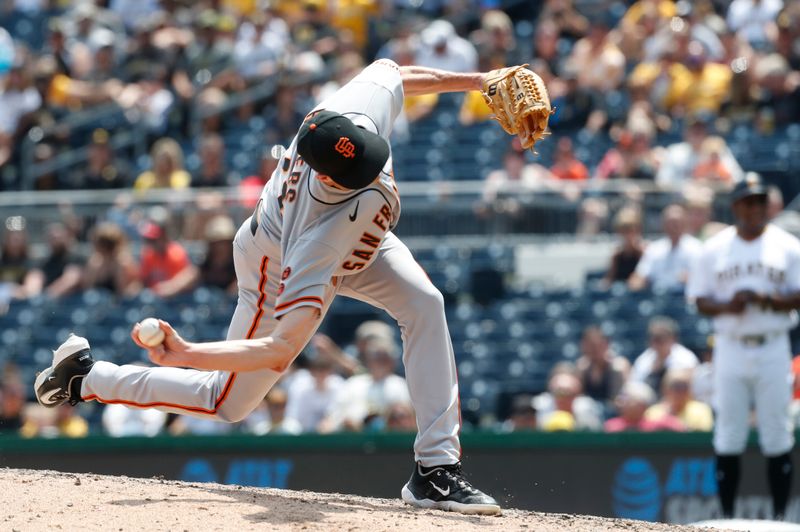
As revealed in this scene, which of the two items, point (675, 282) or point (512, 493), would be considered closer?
point (512, 493)

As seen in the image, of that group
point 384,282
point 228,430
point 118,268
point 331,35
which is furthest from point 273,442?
point 331,35

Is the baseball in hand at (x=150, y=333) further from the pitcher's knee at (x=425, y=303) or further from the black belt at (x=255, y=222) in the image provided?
the pitcher's knee at (x=425, y=303)

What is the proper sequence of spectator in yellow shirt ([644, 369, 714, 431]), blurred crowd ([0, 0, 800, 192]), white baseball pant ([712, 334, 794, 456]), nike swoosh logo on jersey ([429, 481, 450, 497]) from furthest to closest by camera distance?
blurred crowd ([0, 0, 800, 192]) → spectator in yellow shirt ([644, 369, 714, 431]) → white baseball pant ([712, 334, 794, 456]) → nike swoosh logo on jersey ([429, 481, 450, 497])

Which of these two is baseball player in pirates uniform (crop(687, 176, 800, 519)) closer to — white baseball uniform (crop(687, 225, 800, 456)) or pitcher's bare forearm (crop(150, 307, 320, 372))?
white baseball uniform (crop(687, 225, 800, 456))

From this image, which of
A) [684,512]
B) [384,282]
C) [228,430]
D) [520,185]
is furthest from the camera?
[520,185]

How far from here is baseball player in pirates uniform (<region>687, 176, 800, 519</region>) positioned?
766 centimetres

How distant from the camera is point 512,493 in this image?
8453 millimetres

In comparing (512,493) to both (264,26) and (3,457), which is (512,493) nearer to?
(3,457)

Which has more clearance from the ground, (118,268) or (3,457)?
(118,268)

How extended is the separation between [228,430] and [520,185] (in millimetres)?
2971

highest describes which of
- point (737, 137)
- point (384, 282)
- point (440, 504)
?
point (737, 137)

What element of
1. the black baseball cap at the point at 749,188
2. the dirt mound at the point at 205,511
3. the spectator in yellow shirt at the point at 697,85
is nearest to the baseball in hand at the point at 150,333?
the dirt mound at the point at 205,511

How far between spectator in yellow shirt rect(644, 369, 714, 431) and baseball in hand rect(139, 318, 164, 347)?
5.08 meters

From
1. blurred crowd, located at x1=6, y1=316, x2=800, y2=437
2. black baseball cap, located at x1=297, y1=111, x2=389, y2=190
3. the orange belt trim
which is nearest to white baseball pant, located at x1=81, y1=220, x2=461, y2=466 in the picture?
the orange belt trim
